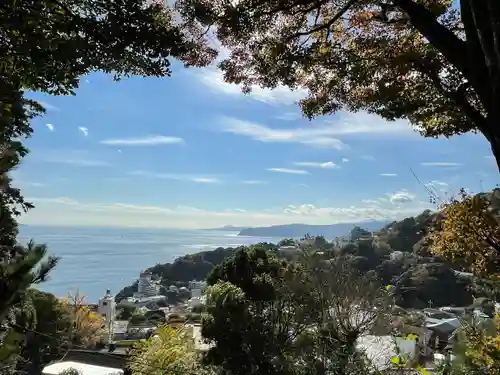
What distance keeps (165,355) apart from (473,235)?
21.2ft

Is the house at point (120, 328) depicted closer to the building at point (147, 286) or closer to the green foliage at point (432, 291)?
the building at point (147, 286)

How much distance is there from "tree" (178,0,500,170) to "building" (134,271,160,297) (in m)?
36.0

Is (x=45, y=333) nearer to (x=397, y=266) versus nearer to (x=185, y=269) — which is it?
(x=397, y=266)

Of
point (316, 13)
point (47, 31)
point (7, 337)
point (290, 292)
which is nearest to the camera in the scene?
point (47, 31)

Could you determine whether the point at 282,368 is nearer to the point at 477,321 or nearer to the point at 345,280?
the point at 345,280

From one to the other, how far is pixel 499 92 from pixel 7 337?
2.91 meters

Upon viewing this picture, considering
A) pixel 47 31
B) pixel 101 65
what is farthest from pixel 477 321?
pixel 47 31

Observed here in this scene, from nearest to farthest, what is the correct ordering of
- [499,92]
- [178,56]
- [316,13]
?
1. [499,92]
2. [178,56]
3. [316,13]

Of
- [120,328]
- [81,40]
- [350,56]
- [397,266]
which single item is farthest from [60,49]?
[120,328]

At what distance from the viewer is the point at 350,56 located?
3.26 m

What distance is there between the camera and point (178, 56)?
9.32ft

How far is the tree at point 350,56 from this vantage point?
9.32 ft

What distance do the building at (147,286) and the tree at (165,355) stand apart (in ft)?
94.7

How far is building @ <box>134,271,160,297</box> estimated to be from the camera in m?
38.2
